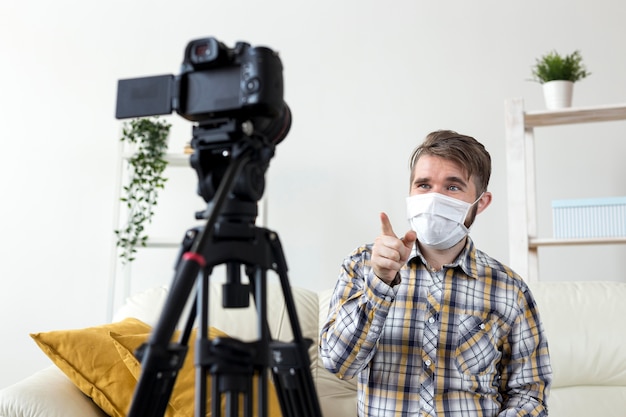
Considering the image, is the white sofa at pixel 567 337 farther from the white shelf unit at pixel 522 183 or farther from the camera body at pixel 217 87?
the camera body at pixel 217 87

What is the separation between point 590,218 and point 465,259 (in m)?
1.11

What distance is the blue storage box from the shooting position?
2311mm

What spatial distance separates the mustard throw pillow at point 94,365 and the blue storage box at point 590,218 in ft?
5.21

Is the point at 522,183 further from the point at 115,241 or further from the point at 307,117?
the point at 115,241

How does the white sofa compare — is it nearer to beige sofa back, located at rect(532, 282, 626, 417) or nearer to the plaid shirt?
beige sofa back, located at rect(532, 282, 626, 417)

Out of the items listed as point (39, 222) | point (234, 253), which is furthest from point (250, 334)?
point (39, 222)

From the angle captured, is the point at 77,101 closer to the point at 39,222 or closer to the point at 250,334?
the point at 39,222

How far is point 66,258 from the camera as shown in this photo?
9.36ft

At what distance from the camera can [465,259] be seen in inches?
57.2

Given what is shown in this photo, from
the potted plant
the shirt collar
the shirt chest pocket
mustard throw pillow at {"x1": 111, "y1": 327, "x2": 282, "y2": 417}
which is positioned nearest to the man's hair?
the shirt collar

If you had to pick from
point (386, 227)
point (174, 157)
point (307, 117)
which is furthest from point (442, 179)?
point (307, 117)

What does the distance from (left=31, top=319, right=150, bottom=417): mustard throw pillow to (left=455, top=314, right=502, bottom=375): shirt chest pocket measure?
776 millimetres

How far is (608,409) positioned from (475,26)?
5.77 ft

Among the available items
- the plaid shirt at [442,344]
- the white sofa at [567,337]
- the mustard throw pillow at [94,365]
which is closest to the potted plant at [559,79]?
the white sofa at [567,337]
